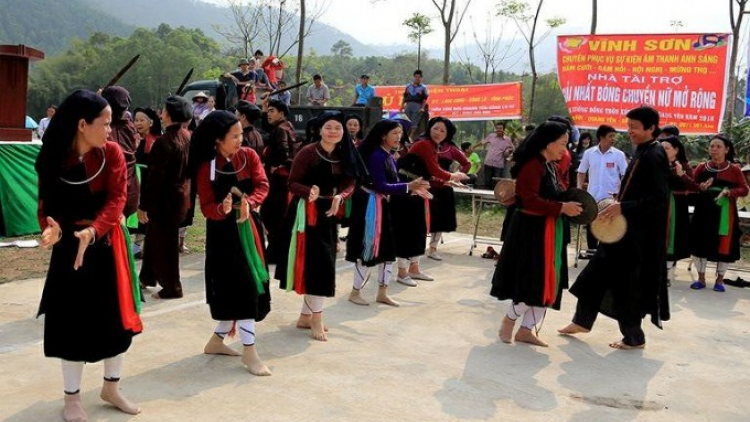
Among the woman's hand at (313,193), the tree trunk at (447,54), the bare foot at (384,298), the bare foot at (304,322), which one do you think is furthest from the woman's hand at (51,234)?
the tree trunk at (447,54)

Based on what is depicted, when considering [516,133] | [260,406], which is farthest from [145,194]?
[516,133]

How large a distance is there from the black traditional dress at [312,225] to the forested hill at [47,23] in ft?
440

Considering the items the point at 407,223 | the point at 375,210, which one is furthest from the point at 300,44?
the point at 375,210

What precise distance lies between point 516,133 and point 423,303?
11.0m

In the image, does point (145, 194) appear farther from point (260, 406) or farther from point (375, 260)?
point (260, 406)

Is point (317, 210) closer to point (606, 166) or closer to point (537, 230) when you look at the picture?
point (537, 230)

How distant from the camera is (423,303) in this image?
7180mm

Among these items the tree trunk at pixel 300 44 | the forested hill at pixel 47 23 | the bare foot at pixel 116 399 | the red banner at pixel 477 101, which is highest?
the forested hill at pixel 47 23

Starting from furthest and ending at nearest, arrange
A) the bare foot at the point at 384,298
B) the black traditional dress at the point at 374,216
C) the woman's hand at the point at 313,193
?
the bare foot at the point at 384,298 < the black traditional dress at the point at 374,216 < the woman's hand at the point at 313,193

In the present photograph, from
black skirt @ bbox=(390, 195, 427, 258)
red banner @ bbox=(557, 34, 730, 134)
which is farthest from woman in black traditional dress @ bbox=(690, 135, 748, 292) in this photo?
red banner @ bbox=(557, 34, 730, 134)

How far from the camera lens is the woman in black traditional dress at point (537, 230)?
5488 mm

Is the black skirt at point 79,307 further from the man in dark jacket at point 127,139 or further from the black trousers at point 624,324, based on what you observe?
the black trousers at point 624,324

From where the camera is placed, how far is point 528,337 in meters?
5.84

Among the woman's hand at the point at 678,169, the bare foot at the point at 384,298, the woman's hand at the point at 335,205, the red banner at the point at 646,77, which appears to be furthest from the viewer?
the red banner at the point at 646,77
